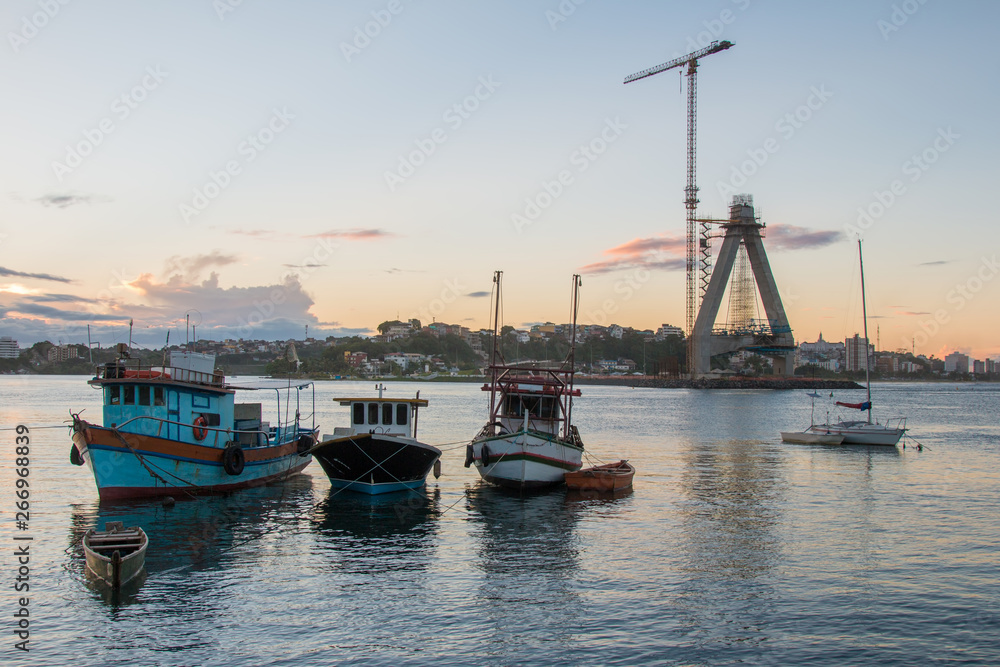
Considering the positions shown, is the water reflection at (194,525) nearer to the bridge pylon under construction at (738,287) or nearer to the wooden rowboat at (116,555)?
the wooden rowboat at (116,555)

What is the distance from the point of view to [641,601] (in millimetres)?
16078

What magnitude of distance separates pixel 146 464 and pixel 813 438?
43632 mm

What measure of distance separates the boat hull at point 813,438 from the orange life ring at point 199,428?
1631 inches

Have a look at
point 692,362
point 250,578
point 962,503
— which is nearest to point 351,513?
point 250,578

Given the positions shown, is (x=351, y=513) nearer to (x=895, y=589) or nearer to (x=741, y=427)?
(x=895, y=589)

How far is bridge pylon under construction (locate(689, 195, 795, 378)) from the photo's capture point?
15075 centimetres

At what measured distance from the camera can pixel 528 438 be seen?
29.6m

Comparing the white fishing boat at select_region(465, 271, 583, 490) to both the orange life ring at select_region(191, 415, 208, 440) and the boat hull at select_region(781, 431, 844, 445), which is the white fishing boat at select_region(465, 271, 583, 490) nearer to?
the orange life ring at select_region(191, 415, 208, 440)

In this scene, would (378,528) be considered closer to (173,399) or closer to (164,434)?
(164,434)

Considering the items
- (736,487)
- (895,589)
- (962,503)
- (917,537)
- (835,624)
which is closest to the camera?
(835,624)

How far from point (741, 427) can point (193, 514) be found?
57.1 metres

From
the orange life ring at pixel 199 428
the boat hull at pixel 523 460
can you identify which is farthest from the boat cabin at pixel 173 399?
the boat hull at pixel 523 460

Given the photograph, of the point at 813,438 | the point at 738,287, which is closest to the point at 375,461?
the point at 813,438

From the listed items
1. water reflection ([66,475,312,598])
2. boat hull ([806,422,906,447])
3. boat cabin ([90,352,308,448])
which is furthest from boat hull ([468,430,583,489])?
boat hull ([806,422,906,447])
